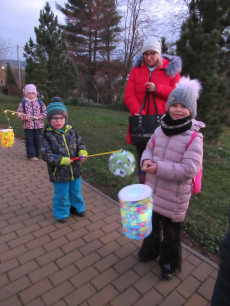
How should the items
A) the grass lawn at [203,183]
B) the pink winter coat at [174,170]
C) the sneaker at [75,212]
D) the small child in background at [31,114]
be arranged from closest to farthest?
the pink winter coat at [174,170] → the grass lawn at [203,183] → the sneaker at [75,212] → the small child in background at [31,114]

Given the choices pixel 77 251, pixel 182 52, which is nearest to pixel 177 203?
pixel 77 251

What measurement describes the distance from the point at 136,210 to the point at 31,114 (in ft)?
14.1

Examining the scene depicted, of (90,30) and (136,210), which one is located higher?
(90,30)

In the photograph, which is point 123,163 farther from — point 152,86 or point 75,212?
point 75,212

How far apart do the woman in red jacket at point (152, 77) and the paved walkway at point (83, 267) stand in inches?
49.6

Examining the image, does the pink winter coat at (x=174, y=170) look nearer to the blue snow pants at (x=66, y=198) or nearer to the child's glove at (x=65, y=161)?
the child's glove at (x=65, y=161)

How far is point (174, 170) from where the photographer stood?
73.3 inches

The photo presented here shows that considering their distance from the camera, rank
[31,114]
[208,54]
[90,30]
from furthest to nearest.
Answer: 1. [90,30]
2. [31,114]
3. [208,54]

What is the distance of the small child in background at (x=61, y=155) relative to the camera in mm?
2787

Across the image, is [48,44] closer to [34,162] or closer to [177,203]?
[34,162]

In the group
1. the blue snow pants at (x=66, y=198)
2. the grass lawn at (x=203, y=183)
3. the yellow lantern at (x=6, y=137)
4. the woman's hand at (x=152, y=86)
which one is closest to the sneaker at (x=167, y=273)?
the grass lawn at (x=203, y=183)

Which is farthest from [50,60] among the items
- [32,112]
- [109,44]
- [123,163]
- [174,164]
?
[174,164]

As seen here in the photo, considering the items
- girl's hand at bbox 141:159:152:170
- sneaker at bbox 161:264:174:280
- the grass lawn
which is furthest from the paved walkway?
girl's hand at bbox 141:159:152:170

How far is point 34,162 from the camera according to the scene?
5.35 metres
